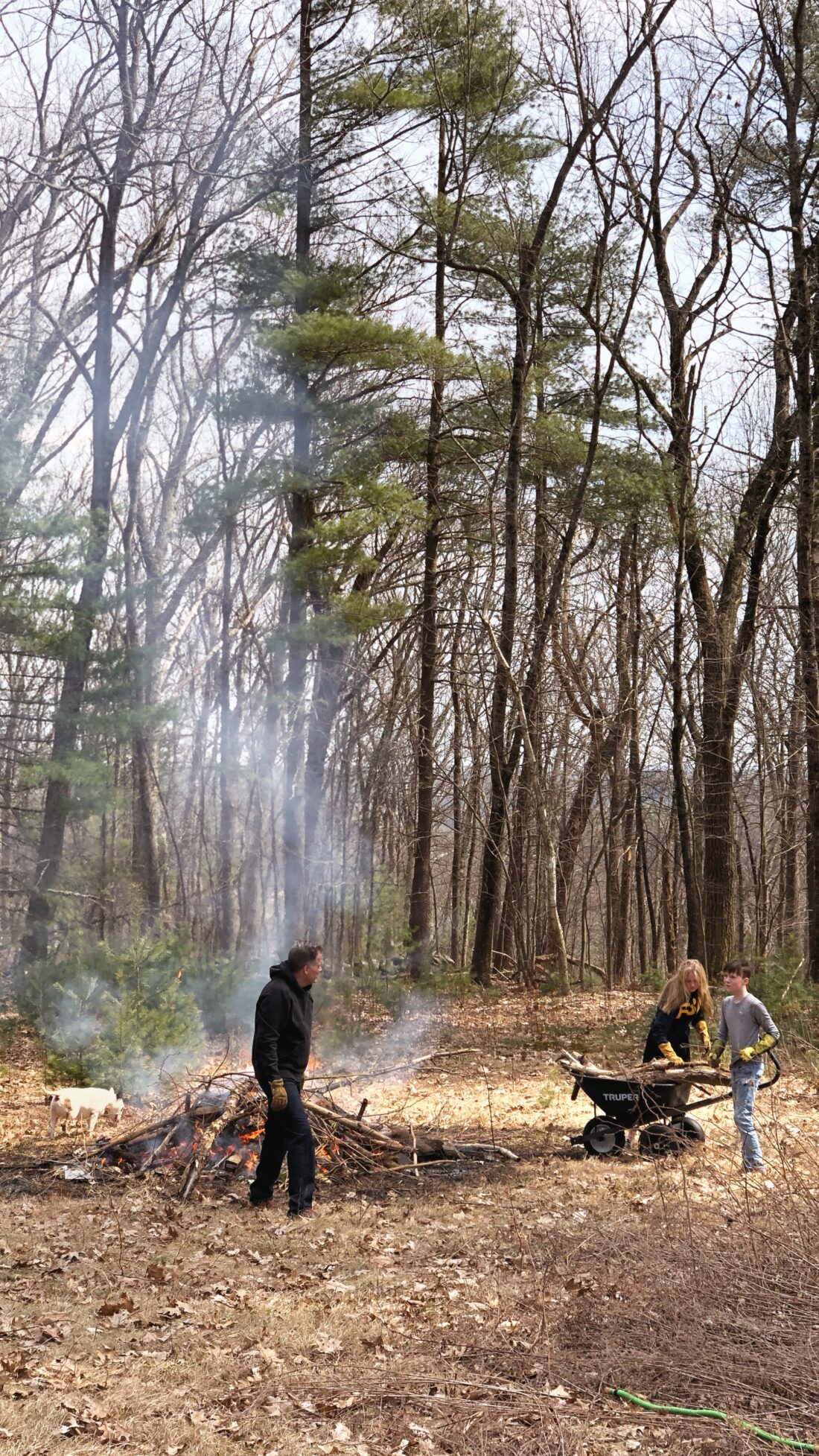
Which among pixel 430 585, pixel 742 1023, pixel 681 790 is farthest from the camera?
pixel 430 585

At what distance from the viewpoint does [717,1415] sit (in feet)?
14.5

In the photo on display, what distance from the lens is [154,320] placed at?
69.5 ft

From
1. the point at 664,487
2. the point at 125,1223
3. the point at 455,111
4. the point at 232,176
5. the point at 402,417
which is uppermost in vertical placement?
the point at 455,111

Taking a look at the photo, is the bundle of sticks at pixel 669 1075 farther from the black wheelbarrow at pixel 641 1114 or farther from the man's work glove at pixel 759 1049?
the man's work glove at pixel 759 1049

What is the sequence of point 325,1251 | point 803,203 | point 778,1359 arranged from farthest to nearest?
point 803,203, point 325,1251, point 778,1359

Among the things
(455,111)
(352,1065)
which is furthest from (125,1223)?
(455,111)

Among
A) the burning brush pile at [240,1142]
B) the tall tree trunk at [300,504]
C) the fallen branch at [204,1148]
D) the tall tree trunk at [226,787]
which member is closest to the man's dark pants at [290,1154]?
the fallen branch at [204,1148]

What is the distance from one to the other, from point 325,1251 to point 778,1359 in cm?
327

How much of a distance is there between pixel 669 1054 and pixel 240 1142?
11.3 feet

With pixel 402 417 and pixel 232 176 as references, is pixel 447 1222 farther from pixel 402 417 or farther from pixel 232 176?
pixel 402 417

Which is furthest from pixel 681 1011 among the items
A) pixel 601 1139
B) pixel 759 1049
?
pixel 601 1139

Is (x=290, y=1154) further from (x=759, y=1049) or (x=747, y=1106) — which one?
(x=759, y=1049)

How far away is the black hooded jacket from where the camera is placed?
7.93 metres

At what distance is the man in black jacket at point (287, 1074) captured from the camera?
791cm
